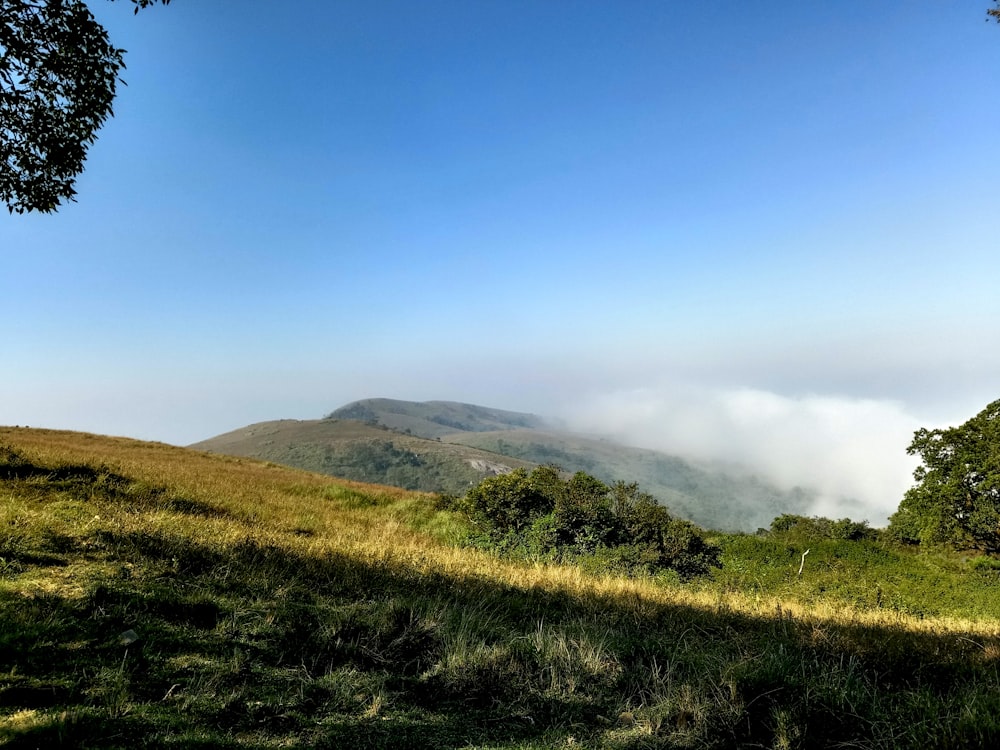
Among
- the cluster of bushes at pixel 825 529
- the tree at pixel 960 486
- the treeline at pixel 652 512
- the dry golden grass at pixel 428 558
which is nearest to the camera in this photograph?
the dry golden grass at pixel 428 558

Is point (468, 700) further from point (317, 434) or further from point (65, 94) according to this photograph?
point (317, 434)

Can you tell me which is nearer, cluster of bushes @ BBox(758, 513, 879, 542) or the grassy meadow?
the grassy meadow

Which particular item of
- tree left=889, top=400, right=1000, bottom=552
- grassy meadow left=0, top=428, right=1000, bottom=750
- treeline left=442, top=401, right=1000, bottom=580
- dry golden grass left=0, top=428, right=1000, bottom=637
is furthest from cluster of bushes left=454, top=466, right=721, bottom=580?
tree left=889, top=400, right=1000, bottom=552

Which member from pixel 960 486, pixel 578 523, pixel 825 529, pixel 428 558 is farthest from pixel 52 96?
pixel 825 529

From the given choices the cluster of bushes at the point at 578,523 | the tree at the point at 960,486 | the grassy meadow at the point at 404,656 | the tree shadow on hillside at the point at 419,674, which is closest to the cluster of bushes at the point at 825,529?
the tree at the point at 960,486

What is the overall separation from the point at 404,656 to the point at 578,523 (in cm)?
1061

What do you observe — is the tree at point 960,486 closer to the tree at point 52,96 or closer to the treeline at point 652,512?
the treeline at point 652,512

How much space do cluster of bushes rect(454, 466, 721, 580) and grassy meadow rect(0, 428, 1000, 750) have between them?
488 centimetres

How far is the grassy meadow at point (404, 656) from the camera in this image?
126 inches

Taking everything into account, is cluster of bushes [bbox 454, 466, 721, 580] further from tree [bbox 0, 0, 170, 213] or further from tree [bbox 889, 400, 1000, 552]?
tree [bbox 0, 0, 170, 213]

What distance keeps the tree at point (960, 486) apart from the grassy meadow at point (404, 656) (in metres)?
10.9

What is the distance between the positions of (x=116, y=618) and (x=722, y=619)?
666 cm

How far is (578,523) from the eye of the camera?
14.5m

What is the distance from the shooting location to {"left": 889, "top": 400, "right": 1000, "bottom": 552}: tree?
15602 millimetres
